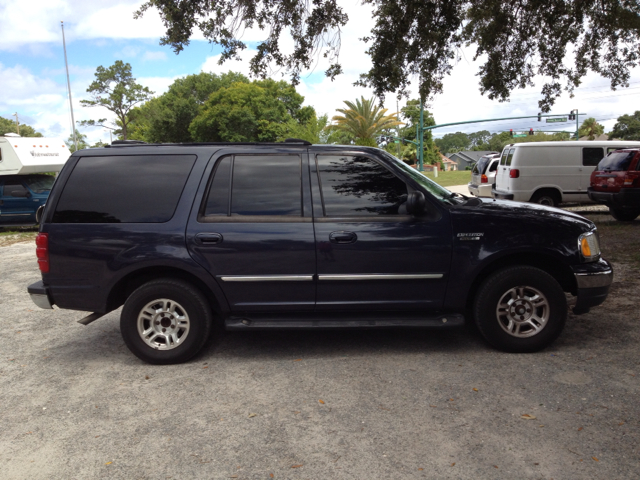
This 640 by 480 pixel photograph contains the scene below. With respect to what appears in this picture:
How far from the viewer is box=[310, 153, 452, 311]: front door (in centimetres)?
455

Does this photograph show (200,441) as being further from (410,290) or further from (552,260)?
(552,260)

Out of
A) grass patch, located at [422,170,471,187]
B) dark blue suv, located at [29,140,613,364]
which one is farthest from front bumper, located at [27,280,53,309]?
grass patch, located at [422,170,471,187]

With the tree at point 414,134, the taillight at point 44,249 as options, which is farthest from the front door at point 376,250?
the tree at point 414,134

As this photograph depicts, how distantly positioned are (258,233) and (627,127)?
3722 inches

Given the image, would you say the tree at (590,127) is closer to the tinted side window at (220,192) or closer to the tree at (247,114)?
the tree at (247,114)

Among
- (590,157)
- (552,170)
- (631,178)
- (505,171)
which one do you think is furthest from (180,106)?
(631,178)

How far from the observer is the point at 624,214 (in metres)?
13.9

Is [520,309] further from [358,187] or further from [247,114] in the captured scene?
[247,114]

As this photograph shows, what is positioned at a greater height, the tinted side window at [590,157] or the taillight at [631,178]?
the tinted side window at [590,157]

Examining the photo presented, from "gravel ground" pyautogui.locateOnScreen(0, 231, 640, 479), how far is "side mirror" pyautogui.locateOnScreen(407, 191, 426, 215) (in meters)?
1.29

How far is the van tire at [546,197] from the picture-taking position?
15.8 meters

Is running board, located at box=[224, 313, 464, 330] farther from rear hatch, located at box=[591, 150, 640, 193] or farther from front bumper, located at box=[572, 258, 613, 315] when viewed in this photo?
rear hatch, located at box=[591, 150, 640, 193]

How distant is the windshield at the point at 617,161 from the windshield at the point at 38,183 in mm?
15274

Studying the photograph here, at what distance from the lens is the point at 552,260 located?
479 cm
